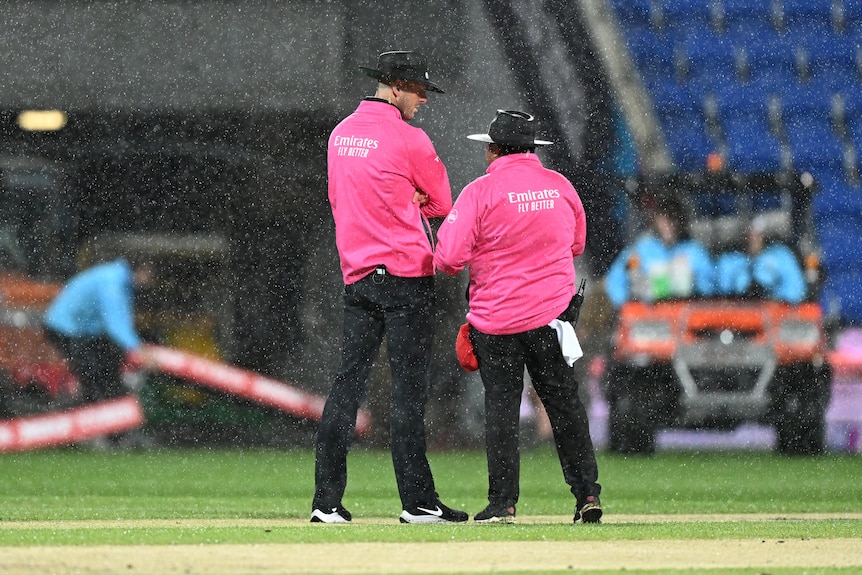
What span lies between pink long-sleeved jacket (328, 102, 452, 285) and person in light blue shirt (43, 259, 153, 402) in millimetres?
4343

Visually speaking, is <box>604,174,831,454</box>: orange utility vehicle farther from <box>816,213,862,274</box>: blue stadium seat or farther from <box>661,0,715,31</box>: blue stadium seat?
<box>661,0,715,31</box>: blue stadium seat

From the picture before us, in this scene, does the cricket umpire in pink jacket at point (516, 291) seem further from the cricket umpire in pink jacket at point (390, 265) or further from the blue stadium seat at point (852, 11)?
the blue stadium seat at point (852, 11)

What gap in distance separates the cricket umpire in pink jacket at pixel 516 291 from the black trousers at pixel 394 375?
0.18 metres

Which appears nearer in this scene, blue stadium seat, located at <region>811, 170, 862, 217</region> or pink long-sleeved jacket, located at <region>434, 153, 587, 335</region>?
pink long-sleeved jacket, located at <region>434, 153, 587, 335</region>

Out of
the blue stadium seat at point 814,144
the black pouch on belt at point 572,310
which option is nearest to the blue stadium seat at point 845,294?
the blue stadium seat at point 814,144

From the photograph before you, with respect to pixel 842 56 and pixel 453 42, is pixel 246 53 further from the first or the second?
pixel 842 56

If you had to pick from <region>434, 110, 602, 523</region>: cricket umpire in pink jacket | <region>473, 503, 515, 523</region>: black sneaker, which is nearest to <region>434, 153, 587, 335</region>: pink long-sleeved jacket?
<region>434, 110, 602, 523</region>: cricket umpire in pink jacket

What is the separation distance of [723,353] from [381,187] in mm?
5311

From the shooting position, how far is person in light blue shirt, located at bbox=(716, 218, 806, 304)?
10898 mm

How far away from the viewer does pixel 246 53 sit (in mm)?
10414

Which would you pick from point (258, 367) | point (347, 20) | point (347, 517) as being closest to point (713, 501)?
point (347, 517)

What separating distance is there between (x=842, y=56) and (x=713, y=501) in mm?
7103

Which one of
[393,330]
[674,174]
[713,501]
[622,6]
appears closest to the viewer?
[393,330]

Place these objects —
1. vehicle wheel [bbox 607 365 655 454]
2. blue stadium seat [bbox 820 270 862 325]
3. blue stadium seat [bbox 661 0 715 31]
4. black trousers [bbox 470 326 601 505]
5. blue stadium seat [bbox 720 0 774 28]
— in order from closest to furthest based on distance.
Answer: black trousers [bbox 470 326 601 505] < vehicle wheel [bbox 607 365 655 454] < blue stadium seat [bbox 820 270 862 325] < blue stadium seat [bbox 661 0 715 31] < blue stadium seat [bbox 720 0 774 28]
